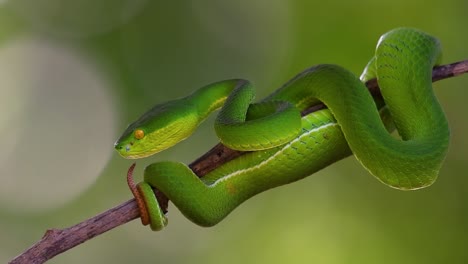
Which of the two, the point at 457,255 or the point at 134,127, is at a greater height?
the point at 134,127

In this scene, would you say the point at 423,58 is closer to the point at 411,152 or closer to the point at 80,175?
the point at 411,152

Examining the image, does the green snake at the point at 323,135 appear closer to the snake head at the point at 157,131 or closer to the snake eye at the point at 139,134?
the snake head at the point at 157,131

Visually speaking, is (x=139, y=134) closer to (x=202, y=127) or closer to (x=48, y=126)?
(x=202, y=127)

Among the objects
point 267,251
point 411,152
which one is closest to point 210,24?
point 267,251

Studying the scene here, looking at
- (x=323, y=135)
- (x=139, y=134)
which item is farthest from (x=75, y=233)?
(x=323, y=135)

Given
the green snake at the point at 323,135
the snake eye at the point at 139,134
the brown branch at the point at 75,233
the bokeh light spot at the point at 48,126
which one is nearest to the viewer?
the brown branch at the point at 75,233

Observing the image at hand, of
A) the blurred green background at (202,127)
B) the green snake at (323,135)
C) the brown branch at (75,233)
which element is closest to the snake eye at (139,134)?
the green snake at (323,135)
